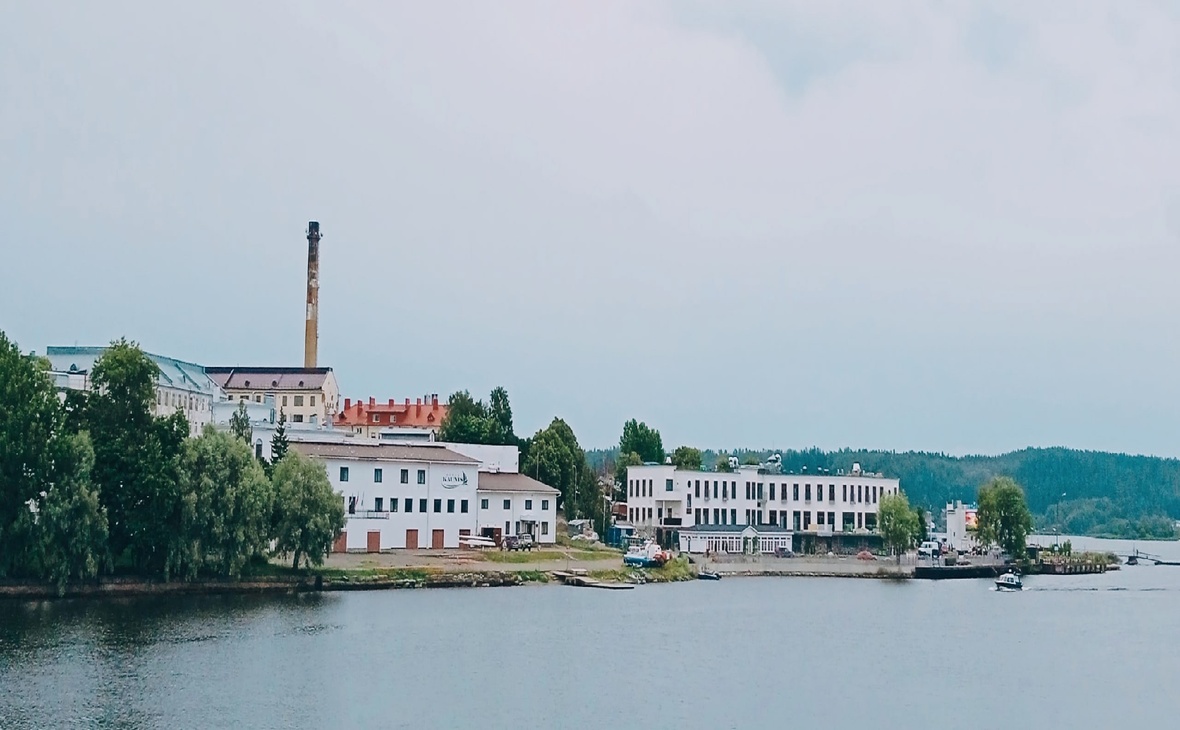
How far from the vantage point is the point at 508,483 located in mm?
87938

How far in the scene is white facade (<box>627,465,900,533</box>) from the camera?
107m

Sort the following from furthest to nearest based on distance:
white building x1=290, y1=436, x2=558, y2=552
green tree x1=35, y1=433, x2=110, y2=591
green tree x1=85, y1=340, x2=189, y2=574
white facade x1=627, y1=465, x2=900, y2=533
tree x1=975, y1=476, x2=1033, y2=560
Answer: tree x1=975, y1=476, x2=1033, y2=560, white facade x1=627, y1=465, x2=900, y2=533, white building x1=290, y1=436, x2=558, y2=552, green tree x1=85, y1=340, x2=189, y2=574, green tree x1=35, y1=433, x2=110, y2=591

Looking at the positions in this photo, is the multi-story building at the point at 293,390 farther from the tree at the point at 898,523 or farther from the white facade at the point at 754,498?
the tree at the point at 898,523

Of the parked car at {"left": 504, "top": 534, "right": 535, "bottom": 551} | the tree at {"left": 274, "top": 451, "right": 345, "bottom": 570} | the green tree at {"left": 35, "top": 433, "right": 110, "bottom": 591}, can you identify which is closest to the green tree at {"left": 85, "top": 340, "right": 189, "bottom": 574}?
the green tree at {"left": 35, "top": 433, "right": 110, "bottom": 591}

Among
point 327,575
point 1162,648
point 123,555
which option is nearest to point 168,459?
point 123,555

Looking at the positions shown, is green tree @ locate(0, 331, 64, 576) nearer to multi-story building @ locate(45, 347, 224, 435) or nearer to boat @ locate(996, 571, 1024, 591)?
multi-story building @ locate(45, 347, 224, 435)

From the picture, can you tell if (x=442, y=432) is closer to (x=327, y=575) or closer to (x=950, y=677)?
(x=327, y=575)

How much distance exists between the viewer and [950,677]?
4478 centimetres

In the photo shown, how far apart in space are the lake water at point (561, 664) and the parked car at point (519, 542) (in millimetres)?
14297

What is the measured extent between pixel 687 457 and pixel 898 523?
25773 mm

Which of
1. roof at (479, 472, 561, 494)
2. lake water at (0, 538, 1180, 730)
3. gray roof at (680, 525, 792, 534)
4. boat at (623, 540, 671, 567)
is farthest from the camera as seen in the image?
gray roof at (680, 525, 792, 534)

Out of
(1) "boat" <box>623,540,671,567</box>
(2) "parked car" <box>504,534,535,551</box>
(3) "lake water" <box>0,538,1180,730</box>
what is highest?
(2) "parked car" <box>504,534,535,551</box>

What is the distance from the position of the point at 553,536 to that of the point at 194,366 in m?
30.1

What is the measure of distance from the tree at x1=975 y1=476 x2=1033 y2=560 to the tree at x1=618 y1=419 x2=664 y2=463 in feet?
100
